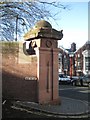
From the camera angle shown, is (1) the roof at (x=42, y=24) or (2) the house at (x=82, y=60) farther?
(2) the house at (x=82, y=60)

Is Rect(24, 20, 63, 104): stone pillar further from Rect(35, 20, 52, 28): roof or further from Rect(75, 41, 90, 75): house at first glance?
Rect(75, 41, 90, 75): house

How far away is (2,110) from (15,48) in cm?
377

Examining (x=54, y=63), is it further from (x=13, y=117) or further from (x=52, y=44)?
(x=13, y=117)

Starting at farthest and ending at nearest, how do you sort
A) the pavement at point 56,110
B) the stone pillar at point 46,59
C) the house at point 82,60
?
the house at point 82,60
the stone pillar at point 46,59
the pavement at point 56,110

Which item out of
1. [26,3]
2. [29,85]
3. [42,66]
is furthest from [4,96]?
[26,3]

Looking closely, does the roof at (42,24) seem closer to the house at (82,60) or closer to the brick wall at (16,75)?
the brick wall at (16,75)

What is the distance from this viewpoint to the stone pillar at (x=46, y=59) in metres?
14.8

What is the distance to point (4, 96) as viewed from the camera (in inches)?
583

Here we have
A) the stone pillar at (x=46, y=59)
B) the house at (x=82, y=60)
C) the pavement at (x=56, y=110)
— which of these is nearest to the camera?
the pavement at (x=56, y=110)

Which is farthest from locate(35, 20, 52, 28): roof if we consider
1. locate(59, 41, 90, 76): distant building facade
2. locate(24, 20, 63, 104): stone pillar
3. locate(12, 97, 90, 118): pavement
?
locate(59, 41, 90, 76): distant building facade

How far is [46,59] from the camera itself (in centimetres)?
1508

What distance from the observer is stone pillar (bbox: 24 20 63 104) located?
1480 centimetres

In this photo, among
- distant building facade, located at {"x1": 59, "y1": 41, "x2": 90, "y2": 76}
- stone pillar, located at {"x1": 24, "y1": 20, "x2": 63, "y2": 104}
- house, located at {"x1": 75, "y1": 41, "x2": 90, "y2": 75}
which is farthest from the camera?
house, located at {"x1": 75, "y1": 41, "x2": 90, "y2": 75}

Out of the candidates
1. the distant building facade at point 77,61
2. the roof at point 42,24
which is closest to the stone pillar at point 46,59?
the roof at point 42,24
